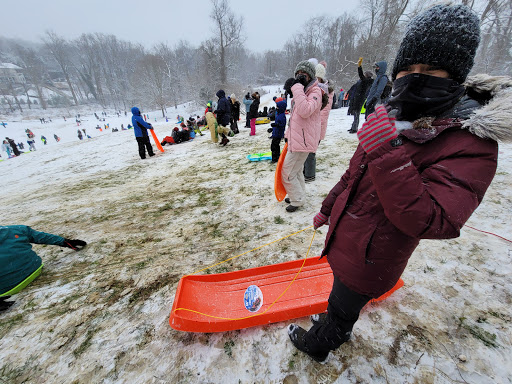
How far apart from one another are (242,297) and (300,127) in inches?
87.3

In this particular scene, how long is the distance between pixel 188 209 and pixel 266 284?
2312 mm

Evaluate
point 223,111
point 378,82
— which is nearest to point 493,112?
point 378,82

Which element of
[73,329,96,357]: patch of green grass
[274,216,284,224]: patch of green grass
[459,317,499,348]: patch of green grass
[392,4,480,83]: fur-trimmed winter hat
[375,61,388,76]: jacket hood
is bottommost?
[73,329,96,357]: patch of green grass

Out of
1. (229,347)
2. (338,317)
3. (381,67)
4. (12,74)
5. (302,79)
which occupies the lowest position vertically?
(229,347)

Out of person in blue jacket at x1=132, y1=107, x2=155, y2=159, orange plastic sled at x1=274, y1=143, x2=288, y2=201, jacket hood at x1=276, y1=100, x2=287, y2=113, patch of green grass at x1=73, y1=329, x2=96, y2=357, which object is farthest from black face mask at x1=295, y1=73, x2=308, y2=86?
person in blue jacket at x1=132, y1=107, x2=155, y2=159

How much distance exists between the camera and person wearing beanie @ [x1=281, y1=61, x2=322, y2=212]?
272cm

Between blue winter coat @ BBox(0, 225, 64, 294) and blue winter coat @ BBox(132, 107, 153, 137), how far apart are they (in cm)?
562

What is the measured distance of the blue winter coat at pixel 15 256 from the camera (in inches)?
87.2

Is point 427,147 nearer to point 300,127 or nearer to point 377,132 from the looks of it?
point 377,132

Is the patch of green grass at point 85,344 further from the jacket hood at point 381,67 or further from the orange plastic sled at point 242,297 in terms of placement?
the jacket hood at point 381,67

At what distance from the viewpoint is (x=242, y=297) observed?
2.09 meters

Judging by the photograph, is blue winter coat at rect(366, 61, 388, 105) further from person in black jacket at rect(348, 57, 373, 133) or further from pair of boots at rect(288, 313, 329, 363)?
pair of boots at rect(288, 313, 329, 363)

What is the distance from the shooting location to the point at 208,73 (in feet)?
109

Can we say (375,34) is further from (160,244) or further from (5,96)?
(5,96)
